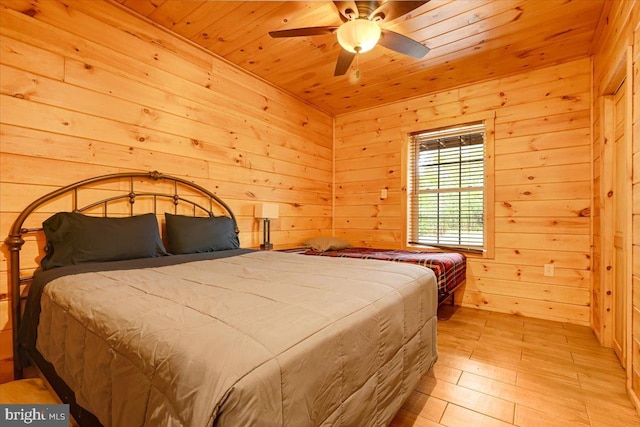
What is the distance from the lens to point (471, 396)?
167cm

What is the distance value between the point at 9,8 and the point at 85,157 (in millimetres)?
871

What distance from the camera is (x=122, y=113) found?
2174 mm

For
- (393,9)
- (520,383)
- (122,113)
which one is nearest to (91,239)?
(122,113)

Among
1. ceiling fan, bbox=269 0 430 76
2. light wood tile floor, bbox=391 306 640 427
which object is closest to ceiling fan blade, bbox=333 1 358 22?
ceiling fan, bbox=269 0 430 76

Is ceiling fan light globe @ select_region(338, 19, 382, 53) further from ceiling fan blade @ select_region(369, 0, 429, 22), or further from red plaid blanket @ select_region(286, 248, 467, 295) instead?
red plaid blanket @ select_region(286, 248, 467, 295)

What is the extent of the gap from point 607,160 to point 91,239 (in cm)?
362

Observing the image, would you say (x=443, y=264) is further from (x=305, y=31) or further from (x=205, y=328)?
(x=205, y=328)

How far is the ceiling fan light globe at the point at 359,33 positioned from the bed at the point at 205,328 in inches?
55.5

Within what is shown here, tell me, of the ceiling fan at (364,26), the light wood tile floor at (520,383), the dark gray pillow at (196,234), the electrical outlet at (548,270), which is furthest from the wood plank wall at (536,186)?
the dark gray pillow at (196,234)

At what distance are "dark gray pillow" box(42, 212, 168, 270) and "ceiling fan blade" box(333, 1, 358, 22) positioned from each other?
192 centimetres

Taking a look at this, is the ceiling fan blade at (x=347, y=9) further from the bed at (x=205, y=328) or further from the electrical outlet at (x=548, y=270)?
the electrical outlet at (x=548, y=270)

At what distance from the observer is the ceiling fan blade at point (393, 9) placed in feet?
5.69

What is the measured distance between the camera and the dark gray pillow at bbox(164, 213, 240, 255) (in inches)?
89.5

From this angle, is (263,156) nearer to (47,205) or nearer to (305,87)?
(305,87)
